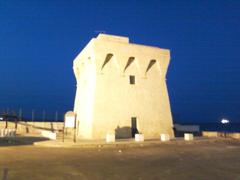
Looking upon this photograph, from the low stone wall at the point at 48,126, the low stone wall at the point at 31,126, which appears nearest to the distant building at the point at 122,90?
the low stone wall at the point at 48,126

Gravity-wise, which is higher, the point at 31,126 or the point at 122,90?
the point at 122,90

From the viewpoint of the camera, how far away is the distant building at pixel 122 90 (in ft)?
78.8

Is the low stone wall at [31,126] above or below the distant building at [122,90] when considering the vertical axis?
below

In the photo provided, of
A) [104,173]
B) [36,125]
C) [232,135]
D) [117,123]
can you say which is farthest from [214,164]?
[36,125]

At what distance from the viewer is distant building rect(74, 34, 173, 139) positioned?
946 inches

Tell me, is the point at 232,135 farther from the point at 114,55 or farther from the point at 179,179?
the point at 179,179

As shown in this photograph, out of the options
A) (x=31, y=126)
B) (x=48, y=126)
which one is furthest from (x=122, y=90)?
(x=31, y=126)

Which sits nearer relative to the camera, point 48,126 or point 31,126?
point 31,126

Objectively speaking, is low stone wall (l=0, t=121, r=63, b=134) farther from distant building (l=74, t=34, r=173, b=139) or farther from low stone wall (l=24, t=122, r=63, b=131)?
distant building (l=74, t=34, r=173, b=139)

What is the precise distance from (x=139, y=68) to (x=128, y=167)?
56.1 feet

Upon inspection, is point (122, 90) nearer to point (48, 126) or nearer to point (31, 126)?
point (48, 126)

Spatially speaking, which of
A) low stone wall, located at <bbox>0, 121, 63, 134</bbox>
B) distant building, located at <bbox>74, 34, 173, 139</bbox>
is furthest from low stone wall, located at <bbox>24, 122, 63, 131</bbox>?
distant building, located at <bbox>74, 34, 173, 139</bbox>

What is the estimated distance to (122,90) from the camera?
25.4 metres

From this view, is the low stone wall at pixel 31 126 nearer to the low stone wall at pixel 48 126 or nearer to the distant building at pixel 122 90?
the low stone wall at pixel 48 126
